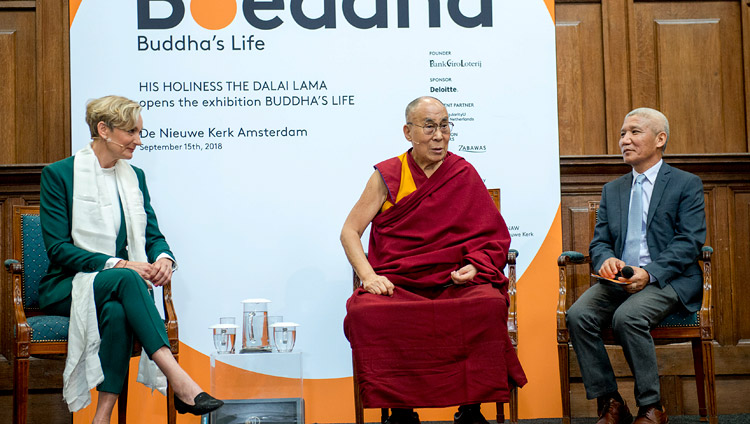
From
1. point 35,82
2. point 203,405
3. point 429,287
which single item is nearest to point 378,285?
point 429,287

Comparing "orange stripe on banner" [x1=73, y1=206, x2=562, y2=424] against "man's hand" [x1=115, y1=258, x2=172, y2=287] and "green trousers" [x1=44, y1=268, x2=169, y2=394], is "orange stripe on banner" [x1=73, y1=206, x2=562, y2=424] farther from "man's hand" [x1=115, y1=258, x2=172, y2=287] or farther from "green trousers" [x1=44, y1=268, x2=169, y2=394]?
"green trousers" [x1=44, y1=268, x2=169, y2=394]

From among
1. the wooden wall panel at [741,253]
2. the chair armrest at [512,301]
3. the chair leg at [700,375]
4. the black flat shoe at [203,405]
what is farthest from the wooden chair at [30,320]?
the wooden wall panel at [741,253]

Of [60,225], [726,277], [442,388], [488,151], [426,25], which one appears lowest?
[442,388]

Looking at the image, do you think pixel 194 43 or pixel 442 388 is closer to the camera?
pixel 442 388

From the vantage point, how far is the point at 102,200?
317cm

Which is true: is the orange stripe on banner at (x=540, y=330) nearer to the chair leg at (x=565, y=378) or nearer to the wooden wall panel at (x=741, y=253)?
the chair leg at (x=565, y=378)

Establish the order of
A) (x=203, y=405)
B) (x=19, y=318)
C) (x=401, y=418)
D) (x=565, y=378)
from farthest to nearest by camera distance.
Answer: (x=565, y=378) < (x=19, y=318) < (x=401, y=418) < (x=203, y=405)

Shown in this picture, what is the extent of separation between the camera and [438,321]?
2.75 m

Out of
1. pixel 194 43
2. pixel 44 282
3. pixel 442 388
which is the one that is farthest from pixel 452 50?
pixel 44 282

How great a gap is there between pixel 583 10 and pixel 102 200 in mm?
2592

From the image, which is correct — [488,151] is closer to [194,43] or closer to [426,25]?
[426,25]

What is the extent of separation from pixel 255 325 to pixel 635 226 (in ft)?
5.50

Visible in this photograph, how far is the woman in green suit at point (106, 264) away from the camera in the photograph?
2850 millimetres

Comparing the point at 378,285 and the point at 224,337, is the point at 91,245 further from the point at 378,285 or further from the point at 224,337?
the point at 378,285
